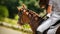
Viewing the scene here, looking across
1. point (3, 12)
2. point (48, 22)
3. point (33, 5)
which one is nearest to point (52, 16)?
point (48, 22)

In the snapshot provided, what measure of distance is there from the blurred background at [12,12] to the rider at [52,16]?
0.13 metres

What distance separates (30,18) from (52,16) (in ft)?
0.85

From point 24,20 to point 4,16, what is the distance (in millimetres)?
297

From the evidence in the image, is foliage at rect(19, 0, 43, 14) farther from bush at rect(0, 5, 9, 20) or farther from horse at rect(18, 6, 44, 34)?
bush at rect(0, 5, 9, 20)

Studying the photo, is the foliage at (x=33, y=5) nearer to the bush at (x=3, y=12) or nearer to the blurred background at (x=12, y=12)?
the blurred background at (x=12, y=12)

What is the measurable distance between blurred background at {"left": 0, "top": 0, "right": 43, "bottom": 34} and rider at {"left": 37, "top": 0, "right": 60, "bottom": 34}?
0.42ft

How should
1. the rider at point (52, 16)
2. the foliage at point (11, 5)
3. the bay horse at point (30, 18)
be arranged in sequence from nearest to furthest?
the rider at point (52, 16), the bay horse at point (30, 18), the foliage at point (11, 5)

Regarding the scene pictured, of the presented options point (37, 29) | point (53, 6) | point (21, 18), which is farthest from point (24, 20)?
point (53, 6)

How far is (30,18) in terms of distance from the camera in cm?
160

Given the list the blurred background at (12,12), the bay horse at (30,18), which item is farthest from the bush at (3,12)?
the bay horse at (30,18)

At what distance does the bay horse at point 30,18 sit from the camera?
1.55 m

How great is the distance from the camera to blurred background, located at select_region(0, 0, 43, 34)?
62.5 inches

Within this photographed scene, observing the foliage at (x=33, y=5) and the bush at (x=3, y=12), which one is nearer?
the foliage at (x=33, y=5)

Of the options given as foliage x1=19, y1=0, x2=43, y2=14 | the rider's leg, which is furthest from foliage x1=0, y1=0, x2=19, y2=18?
the rider's leg
